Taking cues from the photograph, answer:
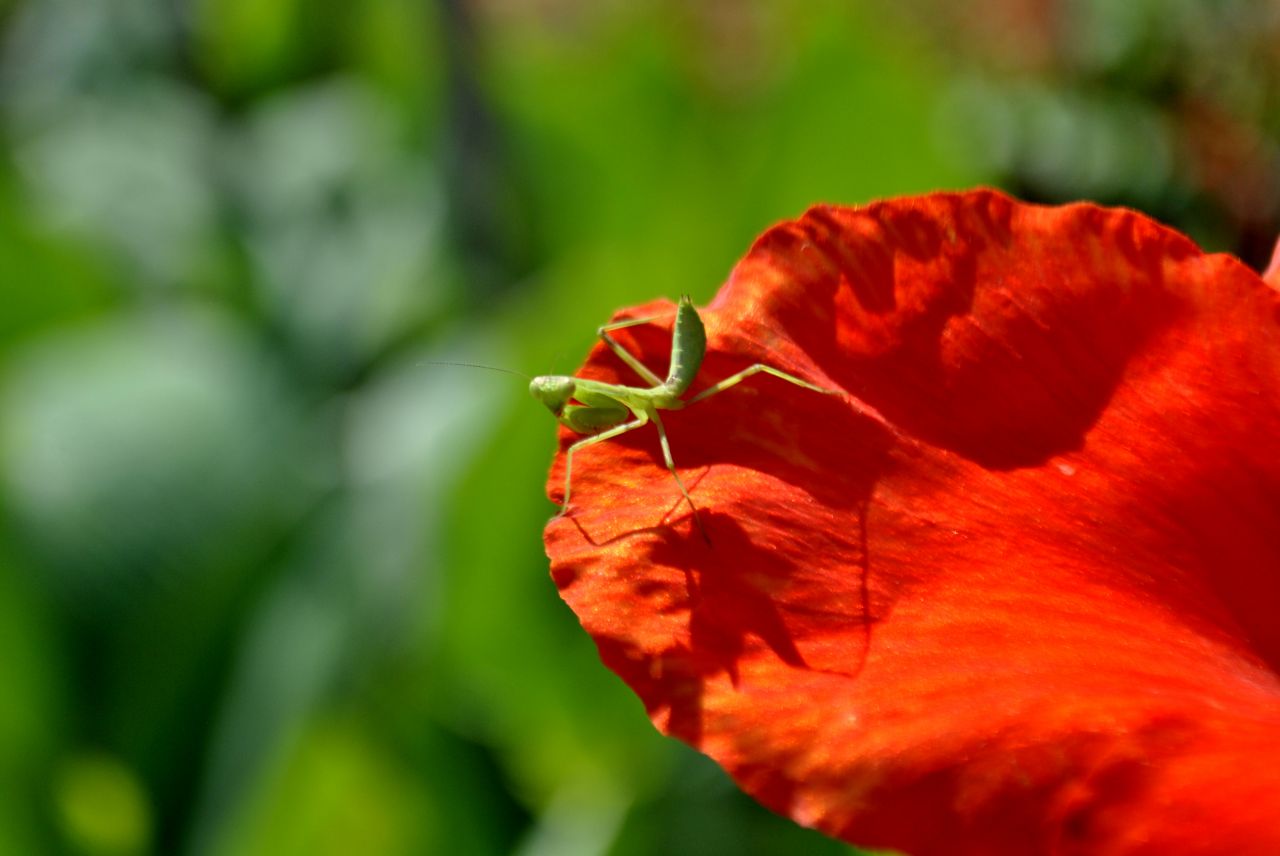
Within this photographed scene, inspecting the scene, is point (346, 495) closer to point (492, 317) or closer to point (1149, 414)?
point (492, 317)

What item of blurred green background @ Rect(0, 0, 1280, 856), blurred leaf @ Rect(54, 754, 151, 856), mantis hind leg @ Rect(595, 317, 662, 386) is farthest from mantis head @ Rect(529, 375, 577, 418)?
blurred leaf @ Rect(54, 754, 151, 856)

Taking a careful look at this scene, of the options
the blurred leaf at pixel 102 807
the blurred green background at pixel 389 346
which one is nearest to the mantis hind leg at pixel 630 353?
the blurred green background at pixel 389 346

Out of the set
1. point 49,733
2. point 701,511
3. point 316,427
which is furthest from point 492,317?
point 701,511

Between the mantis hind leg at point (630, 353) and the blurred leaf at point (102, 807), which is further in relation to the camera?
the blurred leaf at point (102, 807)

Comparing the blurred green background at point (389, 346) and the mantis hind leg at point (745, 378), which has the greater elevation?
the mantis hind leg at point (745, 378)

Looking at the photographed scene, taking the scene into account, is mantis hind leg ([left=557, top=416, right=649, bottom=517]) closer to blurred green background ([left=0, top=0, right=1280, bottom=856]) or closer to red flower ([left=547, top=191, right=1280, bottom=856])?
red flower ([left=547, top=191, right=1280, bottom=856])

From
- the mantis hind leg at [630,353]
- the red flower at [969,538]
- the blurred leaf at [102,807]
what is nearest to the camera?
the red flower at [969,538]

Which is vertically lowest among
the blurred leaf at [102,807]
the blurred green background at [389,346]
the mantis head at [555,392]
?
the blurred leaf at [102,807]

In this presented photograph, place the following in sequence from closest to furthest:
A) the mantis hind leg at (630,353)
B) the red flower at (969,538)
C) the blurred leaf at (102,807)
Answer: the red flower at (969,538), the mantis hind leg at (630,353), the blurred leaf at (102,807)

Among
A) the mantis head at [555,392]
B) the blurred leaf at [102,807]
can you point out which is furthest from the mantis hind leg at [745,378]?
the blurred leaf at [102,807]

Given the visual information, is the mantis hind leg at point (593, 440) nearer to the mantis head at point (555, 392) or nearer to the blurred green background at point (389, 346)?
the mantis head at point (555, 392)
